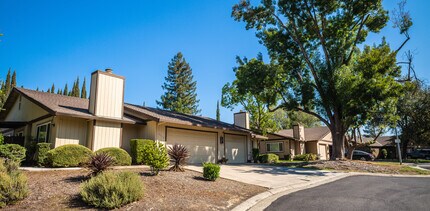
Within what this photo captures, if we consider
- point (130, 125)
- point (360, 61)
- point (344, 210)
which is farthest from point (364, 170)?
point (130, 125)

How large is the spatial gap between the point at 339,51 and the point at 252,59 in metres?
7.47

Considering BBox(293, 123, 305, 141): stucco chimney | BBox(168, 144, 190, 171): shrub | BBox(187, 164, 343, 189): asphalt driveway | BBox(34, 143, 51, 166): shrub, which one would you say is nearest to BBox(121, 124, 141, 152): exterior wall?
BBox(34, 143, 51, 166): shrub

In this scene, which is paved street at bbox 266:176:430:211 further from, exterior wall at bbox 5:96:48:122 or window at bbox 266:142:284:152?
window at bbox 266:142:284:152

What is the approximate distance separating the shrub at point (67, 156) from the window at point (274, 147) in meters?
27.4

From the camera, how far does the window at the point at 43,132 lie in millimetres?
14189

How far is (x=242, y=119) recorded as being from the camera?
84.1 feet

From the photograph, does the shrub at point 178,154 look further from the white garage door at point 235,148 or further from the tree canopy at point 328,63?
the tree canopy at point 328,63

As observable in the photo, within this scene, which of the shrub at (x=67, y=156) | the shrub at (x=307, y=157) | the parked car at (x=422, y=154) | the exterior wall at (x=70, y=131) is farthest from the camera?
the parked car at (x=422, y=154)

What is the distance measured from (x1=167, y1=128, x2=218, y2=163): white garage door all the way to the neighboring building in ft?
56.1

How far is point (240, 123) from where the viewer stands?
1012 inches

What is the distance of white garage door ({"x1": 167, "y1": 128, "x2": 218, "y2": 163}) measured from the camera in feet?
56.5

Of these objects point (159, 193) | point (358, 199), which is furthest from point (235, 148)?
point (159, 193)

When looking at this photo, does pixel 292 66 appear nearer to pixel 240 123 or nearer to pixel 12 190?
pixel 240 123

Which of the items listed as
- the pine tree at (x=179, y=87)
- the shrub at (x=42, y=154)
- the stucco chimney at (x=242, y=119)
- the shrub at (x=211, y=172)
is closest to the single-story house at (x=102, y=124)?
the shrub at (x=42, y=154)
